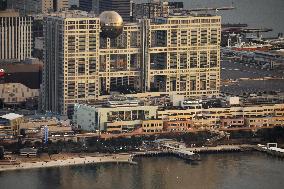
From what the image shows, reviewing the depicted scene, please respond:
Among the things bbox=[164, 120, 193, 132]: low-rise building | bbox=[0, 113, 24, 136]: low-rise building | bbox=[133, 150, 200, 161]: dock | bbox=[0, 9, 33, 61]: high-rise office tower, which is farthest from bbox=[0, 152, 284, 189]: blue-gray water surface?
bbox=[0, 9, 33, 61]: high-rise office tower

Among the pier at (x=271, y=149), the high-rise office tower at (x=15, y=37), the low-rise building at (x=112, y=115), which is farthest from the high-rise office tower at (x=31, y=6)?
the pier at (x=271, y=149)

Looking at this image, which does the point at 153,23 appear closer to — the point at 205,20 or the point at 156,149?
the point at 205,20

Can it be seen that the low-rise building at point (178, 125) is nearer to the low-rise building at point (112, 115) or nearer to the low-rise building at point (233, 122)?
the low-rise building at point (112, 115)

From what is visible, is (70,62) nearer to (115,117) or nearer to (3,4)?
(115,117)

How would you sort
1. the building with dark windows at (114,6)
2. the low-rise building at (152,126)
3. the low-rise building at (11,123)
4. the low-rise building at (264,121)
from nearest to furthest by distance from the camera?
→ the low-rise building at (11,123), the low-rise building at (152,126), the low-rise building at (264,121), the building with dark windows at (114,6)

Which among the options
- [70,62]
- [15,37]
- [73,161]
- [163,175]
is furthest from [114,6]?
[163,175]

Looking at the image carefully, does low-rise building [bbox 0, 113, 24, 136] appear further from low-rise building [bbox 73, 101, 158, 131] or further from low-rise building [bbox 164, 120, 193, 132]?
low-rise building [bbox 164, 120, 193, 132]
